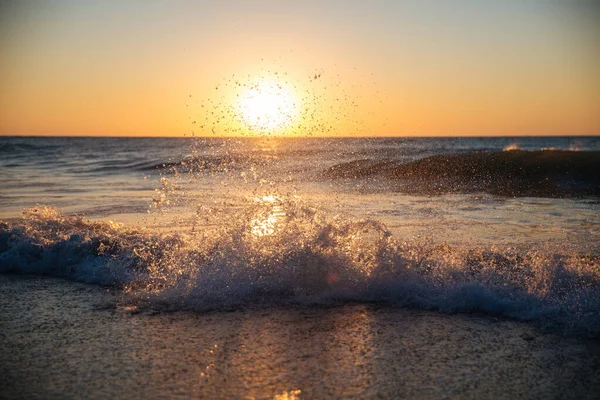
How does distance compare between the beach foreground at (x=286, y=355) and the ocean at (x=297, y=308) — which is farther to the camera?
the ocean at (x=297, y=308)

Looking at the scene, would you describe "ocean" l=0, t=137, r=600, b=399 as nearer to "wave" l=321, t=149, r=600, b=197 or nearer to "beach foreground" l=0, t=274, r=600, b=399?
"beach foreground" l=0, t=274, r=600, b=399

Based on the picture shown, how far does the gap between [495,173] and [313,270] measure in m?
15.2

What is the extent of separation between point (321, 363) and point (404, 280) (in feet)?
6.15

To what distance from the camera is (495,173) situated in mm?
18953

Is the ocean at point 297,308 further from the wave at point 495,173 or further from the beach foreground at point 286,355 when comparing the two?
the wave at point 495,173

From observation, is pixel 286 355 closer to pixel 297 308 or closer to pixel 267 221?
pixel 297 308

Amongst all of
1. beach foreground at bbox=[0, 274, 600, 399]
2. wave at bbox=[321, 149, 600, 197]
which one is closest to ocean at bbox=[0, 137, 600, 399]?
beach foreground at bbox=[0, 274, 600, 399]

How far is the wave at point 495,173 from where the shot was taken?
1515cm

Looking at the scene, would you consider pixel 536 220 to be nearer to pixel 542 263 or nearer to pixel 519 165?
pixel 542 263

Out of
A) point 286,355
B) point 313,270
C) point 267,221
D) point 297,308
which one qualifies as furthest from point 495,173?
point 286,355

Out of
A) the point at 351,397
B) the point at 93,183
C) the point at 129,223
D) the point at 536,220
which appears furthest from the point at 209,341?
the point at 93,183

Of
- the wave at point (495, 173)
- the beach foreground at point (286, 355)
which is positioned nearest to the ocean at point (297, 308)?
the beach foreground at point (286, 355)

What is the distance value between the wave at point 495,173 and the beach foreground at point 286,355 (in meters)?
10.3

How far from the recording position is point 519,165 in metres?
19.1
